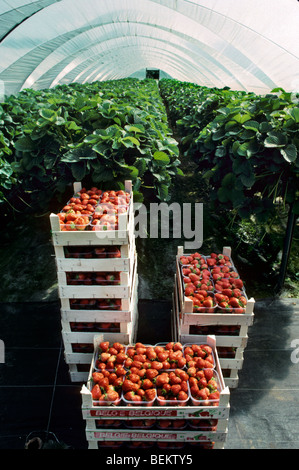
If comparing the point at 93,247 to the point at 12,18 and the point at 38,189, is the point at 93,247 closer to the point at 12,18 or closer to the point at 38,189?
the point at 38,189

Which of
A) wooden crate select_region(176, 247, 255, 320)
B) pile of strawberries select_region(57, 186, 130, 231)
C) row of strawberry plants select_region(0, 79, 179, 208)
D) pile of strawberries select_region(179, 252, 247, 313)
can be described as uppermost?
row of strawberry plants select_region(0, 79, 179, 208)

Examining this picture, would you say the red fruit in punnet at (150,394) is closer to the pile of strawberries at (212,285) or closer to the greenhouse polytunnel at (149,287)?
the greenhouse polytunnel at (149,287)

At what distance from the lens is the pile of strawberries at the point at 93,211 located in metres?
3.48

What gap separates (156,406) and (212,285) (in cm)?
164

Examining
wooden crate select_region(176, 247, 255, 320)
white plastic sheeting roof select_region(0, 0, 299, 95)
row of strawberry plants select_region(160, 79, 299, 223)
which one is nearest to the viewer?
wooden crate select_region(176, 247, 255, 320)

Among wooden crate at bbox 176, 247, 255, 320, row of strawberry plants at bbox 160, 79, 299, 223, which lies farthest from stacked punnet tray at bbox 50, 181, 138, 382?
row of strawberry plants at bbox 160, 79, 299, 223

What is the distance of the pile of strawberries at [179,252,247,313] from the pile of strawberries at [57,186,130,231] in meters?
1.15

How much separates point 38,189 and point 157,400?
4635mm

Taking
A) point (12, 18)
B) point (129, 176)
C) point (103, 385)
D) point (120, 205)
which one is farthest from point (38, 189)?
point (12, 18)

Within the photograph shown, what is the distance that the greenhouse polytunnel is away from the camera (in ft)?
10.1

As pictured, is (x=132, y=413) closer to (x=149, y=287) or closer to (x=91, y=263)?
(x=91, y=263)

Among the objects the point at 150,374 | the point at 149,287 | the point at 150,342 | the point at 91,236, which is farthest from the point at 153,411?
the point at 149,287

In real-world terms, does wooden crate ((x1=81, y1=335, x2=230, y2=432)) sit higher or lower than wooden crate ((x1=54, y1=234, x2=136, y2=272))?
lower

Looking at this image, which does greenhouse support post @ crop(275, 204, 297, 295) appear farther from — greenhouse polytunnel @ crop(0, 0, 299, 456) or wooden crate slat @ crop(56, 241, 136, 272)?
wooden crate slat @ crop(56, 241, 136, 272)
